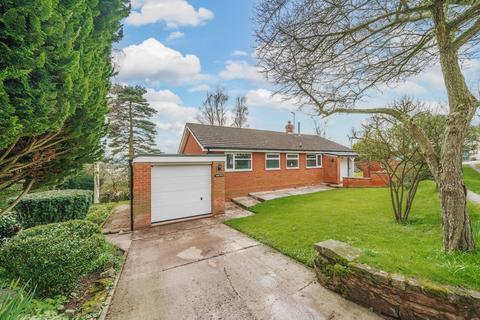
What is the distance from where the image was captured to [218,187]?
356 inches

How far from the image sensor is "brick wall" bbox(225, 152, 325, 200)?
1197 centimetres

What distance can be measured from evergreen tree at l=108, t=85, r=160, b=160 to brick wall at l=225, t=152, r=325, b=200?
1228cm

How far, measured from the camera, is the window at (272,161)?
1357 centimetres

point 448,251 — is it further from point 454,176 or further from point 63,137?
point 63,137

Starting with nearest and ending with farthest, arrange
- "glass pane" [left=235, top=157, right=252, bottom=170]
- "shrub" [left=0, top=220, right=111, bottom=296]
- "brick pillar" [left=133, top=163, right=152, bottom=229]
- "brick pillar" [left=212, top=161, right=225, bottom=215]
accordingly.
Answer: "shrub" [left=0, top=220, right=111, bottom=296] < "brick pillar" [left=133, top=163, right=152, bottom=229] < "brick pillar" [left=212, top=161, right=225, bottom=215] < "glass pane" [left=235, top=157, right=252, bottom=170]

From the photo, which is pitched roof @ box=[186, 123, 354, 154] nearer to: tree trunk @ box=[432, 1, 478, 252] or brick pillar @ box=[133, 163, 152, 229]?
brick pillar @ box=[133, 163, 152, 229]

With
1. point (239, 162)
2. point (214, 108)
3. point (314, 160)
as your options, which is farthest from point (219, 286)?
point (214, 108)

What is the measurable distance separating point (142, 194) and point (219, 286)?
493 centimetres

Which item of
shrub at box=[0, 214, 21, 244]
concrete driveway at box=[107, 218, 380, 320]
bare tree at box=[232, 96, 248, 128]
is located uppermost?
bare tree at box=[232, 96, 248, 128]

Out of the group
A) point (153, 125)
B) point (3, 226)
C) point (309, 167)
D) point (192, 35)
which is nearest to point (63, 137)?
point (3, 226)

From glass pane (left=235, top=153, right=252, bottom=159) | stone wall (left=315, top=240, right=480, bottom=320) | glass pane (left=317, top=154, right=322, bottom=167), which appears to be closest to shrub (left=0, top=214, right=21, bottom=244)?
stone wall (left=315, top=240, right=480, bottom=320)

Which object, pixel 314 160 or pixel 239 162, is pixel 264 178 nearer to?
pixel 239 162

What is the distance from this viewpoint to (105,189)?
17.7 metres

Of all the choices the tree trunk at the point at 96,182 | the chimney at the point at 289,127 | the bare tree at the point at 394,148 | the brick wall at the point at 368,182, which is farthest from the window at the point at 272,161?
the tree trunk at the point at 96,182
